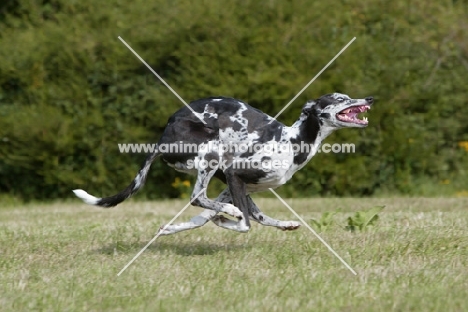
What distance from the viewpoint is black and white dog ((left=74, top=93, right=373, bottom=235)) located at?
6.52 metres

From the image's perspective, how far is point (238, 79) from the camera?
1251 centimetres

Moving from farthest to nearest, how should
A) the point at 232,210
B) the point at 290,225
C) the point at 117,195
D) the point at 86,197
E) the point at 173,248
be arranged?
the point at 173,248 → the point at 290,225 → the point at 117,195 → the point at 86,197 → the point at 232,210

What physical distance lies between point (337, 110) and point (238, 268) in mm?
1486

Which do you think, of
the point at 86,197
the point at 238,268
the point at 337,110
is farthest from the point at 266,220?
the point at 86,197

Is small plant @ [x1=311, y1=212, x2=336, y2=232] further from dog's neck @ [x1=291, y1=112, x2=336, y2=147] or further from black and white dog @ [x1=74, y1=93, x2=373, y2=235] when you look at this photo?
dog's neck @ [x1=291, y1=112, x2=336, y2=147]

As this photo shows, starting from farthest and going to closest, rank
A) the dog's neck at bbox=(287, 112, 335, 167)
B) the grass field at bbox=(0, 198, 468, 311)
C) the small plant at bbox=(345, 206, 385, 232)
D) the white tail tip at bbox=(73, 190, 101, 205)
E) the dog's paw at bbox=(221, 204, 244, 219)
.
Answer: the small plant at bbox=(345, 206, 385, 232), the dog's neck at bbox=(287, 112, 335, 167), the white tail tip at bbox=(73, 190, 101, 205), the dog's paw at bbox=(221, 204, 244, 219), the grass field at bbox=(0, 198, 468, 311)

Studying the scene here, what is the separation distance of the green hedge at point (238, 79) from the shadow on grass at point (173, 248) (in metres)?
5.39

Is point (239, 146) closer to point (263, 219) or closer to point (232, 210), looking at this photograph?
point (232, 210)

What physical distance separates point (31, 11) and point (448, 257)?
9.43 meters

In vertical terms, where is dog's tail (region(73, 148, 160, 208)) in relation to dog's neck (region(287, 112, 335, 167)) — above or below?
below

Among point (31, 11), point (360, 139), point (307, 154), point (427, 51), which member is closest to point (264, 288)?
point (307, 154)

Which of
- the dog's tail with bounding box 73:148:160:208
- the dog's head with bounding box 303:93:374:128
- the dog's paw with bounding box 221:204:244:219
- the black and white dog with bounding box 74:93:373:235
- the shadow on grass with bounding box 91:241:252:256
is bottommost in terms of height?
the shadow on grass with bounding box 91:241:252:256

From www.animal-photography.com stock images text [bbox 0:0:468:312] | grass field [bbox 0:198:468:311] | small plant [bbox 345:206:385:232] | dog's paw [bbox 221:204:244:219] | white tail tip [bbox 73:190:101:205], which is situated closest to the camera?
grass field [bbox 0:198:468:311]

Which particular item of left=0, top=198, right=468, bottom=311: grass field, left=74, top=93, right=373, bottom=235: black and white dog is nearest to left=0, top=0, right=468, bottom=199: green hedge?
left=0, top=198, right=468, bottom=311: grass field
